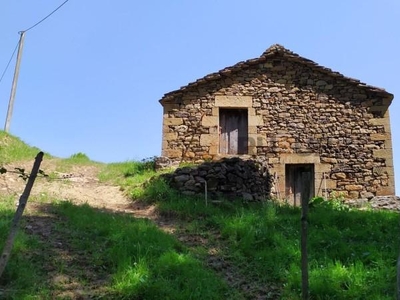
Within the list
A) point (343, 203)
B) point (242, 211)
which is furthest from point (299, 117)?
point (242, 211)

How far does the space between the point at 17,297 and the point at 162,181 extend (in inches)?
218

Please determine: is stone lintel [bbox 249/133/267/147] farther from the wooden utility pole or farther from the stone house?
the wooden utility pole

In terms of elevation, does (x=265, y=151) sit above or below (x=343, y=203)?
above

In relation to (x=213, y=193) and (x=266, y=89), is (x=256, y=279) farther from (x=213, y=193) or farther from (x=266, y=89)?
(x=266, y=89)

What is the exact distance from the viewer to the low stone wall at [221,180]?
982cm

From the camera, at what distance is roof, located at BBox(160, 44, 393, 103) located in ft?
40.5

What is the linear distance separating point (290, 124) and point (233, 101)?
1.69 meters

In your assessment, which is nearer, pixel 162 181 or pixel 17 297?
pixel 17 297

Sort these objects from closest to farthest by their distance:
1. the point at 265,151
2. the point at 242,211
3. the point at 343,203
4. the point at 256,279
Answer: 1. the point at 256,279
2. the point at 242,211
3. the point at 343,203
4. the point at 265,151

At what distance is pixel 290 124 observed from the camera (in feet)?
40.3

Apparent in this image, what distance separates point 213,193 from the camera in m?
9.79

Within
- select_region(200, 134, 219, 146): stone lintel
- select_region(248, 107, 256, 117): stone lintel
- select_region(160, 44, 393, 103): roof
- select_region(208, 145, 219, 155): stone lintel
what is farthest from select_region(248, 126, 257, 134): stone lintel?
select_region(160, 44, 393, 103): roof

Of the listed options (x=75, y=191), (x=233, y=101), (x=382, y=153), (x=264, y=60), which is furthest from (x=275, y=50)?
(x=75, y=191)

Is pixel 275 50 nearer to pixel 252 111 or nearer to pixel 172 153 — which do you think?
pixel 252 111
